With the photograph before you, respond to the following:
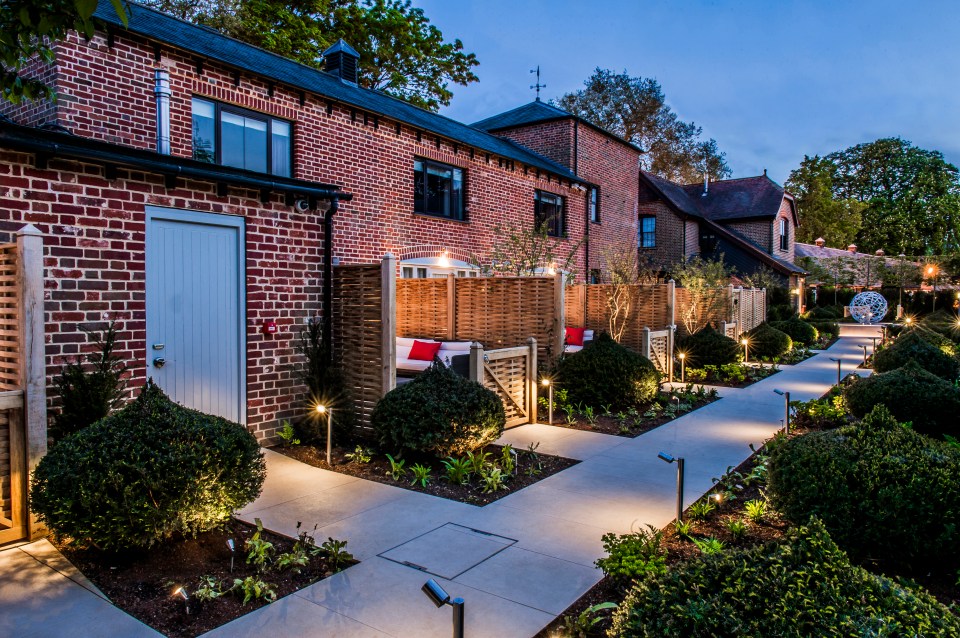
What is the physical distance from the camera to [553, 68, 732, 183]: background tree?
3834 centimetres

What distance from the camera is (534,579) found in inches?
152

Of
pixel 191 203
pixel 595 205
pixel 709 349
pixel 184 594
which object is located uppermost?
pixel 595 205

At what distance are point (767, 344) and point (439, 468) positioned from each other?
13260 millimetres

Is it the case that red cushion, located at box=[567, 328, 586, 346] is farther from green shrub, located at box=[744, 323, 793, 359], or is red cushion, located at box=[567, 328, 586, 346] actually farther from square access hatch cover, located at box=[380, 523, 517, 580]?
square access hatch cover, located at box=[380, 523, 517, 580]

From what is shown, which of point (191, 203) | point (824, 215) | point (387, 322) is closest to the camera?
point (191, 203)

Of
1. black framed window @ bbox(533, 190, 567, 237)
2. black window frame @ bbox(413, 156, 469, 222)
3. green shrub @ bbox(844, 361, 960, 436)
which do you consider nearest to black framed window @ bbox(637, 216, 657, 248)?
black framed window @ bbox(533, 190, 567, 237)

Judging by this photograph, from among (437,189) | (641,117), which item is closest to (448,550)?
(437,189)

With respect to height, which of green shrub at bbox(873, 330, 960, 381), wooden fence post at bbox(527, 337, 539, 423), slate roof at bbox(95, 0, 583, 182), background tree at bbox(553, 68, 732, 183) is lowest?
wooden fence post at bbox(527, 337, 539, 423)

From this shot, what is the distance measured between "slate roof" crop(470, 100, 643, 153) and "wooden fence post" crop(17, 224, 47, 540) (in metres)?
17.1

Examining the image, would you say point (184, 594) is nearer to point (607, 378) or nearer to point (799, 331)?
point (607, 378)

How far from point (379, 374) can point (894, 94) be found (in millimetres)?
164304

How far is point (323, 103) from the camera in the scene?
422 inches

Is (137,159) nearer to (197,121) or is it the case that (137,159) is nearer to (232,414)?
(232,414)

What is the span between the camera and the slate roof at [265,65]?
8.84 meters
